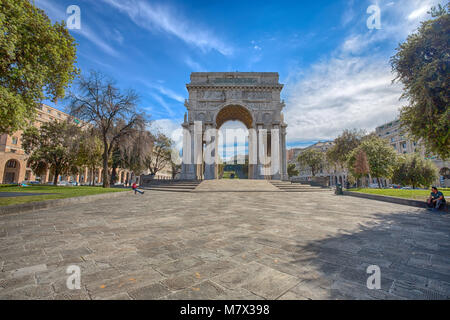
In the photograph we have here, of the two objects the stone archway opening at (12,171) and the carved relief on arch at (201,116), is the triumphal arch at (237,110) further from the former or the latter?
the stone archway opening at (12,171)

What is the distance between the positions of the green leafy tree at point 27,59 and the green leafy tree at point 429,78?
17117 millimetres

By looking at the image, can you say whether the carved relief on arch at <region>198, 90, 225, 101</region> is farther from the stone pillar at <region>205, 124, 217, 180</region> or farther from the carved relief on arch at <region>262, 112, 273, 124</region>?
the carved relief on arch at <region>262, 112, 273, 124</region>

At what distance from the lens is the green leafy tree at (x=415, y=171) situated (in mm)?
30703

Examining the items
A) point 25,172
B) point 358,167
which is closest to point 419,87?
point 358,167

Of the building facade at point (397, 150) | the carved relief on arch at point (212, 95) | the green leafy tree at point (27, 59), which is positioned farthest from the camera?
the building facade at point (397, 150)

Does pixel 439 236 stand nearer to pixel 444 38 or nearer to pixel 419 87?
pixel 419 87

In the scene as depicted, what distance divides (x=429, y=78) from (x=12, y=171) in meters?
65.2

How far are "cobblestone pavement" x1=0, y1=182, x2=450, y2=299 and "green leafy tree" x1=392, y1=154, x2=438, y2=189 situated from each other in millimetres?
35950

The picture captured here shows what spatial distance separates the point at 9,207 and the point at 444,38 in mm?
19063

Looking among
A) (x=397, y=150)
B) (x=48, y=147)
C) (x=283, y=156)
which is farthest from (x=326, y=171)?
(x=48, y=147)

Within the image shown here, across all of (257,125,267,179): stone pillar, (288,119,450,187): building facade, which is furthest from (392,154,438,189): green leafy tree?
(257,125,267,179): stone pillar

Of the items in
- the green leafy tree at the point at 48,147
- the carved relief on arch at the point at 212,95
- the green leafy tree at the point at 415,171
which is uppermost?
the carved relief on arch at the point at 212,95

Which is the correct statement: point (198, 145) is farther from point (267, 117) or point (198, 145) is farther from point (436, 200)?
point (436, 200)

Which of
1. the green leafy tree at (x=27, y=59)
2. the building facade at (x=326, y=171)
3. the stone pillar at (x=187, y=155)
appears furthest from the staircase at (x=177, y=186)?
the building facade at (x=326, y=171)
